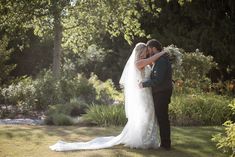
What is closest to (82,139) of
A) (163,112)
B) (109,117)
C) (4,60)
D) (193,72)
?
(163,112)

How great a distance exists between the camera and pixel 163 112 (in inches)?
357

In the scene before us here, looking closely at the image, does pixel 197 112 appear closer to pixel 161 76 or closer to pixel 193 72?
pixel 161 76

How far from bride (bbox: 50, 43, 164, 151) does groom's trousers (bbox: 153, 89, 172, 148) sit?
0.23m

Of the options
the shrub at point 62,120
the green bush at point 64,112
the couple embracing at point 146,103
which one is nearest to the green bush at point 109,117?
the shrub at point 62,120

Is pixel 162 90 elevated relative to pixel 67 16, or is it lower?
lower

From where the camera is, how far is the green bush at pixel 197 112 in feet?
41.1

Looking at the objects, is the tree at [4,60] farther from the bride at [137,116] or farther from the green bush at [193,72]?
the bride at [137,116]

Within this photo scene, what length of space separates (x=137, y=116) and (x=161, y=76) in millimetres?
1090

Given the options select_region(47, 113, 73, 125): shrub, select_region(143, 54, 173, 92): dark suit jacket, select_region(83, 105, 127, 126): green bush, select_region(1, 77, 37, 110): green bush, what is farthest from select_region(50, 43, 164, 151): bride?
select_region(1, 77, 37, 110): green bush

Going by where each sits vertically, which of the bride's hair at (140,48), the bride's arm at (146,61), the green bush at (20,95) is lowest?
the green bush at (20,95)

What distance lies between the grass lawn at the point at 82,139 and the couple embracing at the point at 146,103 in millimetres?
255

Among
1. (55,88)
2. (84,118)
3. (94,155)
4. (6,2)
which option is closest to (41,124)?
(84,118)

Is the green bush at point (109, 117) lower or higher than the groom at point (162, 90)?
lower

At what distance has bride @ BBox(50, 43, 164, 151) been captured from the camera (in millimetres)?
9219
